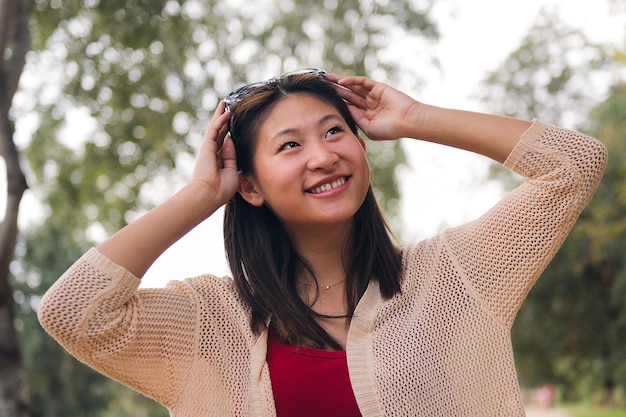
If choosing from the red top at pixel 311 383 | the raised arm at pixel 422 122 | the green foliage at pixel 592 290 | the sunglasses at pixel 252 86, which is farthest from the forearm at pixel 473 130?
the green foliage at pixel 592 290

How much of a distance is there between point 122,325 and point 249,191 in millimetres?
859

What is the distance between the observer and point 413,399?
277cm

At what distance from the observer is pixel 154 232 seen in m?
2.73

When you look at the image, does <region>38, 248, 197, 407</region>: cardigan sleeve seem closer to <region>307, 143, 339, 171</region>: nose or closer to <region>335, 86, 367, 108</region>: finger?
<region>307, 143, 339, 171</region>: nose

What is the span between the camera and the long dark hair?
9.95 ft

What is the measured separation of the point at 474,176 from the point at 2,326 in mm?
18642

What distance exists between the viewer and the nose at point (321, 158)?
2879mm

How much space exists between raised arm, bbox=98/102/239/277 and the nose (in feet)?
1.21

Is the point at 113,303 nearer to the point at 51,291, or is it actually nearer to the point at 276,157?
the point at 51,291

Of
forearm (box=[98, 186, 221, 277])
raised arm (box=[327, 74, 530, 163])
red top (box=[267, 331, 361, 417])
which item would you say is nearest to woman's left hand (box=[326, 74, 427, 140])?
raised arm (box=[327, 74, 530, 163])

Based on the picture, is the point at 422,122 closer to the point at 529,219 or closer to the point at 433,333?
the point at 529,219

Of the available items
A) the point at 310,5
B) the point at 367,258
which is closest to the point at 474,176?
the point at 310,5

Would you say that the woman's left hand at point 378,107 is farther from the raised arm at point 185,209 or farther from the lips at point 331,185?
the raised arm at point 185,209

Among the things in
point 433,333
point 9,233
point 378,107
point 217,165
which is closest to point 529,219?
point 433,333
